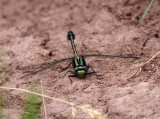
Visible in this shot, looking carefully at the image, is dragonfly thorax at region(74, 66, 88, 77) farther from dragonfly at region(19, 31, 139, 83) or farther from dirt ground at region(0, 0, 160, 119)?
dirt ground at region(0, 0, 160, 119)

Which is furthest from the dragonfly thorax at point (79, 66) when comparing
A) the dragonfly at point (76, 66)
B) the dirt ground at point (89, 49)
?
the dirt ground at point (89, 49)

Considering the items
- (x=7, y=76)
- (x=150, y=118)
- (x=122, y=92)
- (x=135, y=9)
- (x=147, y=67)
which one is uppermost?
(x=135, y=9)

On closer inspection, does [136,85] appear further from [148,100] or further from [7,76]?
[7,76]

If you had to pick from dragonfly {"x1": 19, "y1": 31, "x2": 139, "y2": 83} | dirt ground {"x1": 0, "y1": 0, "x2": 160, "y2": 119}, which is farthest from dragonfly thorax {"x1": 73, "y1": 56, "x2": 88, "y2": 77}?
dirt ground {"x1": 0, "y1": 0, "x2": 160, "y2": 119}

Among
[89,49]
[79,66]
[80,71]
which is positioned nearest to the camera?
[80,71]

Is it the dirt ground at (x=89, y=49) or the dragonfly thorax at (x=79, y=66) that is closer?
the dirt ground at (x=89, y=49)

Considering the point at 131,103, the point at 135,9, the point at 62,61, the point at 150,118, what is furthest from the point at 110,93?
the point at 135,9

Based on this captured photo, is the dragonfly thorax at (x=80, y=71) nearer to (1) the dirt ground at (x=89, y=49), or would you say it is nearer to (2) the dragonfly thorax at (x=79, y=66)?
(2) the dragonfly thorax at (x=79, y=66)

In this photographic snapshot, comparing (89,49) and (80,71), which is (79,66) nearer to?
(80,71)

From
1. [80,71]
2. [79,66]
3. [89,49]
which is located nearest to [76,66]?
[79,66]
